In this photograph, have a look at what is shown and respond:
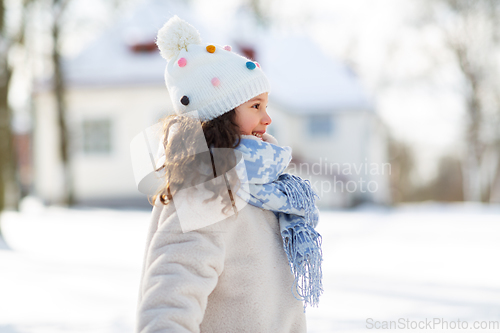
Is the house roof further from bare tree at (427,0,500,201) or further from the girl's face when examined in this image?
the girl's face

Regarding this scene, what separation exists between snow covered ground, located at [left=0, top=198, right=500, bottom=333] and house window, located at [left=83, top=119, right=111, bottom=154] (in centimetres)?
589

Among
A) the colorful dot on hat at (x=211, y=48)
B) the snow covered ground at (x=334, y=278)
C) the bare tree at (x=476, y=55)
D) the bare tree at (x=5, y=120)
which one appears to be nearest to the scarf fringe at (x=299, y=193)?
the colorful dot on hat at (x=211, y=48)

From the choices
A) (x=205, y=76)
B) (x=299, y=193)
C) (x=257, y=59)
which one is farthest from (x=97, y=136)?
(x=299, y=193)

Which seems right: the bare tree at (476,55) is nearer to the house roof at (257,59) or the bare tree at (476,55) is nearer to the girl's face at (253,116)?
the house roof at (257,59)

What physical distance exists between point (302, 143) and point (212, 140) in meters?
18.1

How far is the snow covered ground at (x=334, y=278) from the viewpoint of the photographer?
355cm

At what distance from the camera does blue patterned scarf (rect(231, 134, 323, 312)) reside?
1330mm

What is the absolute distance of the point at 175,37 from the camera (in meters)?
1.49

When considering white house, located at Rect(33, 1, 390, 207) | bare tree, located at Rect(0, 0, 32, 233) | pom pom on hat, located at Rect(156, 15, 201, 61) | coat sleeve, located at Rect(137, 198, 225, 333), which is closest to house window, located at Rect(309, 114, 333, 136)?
white house, located at Rect(33, 1, 390, 207)

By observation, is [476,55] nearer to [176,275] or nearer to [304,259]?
[304,259]

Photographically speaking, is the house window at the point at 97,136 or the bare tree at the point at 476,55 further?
the bare tree at the point at 476,55

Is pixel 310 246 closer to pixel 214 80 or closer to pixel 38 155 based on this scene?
pixel 214 80

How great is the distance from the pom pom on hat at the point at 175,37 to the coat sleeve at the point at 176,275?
535 millimetres

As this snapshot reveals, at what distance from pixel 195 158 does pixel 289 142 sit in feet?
56.8
